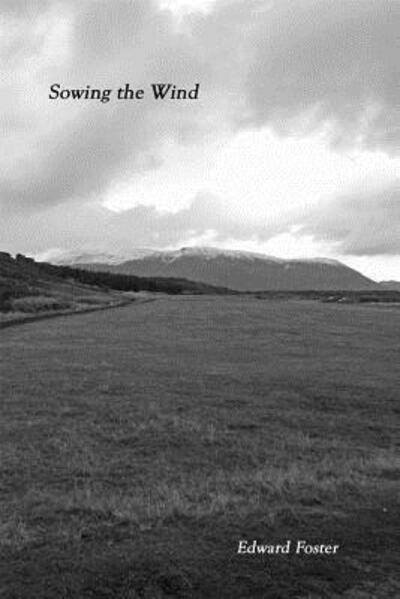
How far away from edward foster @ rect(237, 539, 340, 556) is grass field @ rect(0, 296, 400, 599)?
0.18 m

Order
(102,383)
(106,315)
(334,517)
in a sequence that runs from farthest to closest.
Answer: (106,315) → (102,383) → (334,517)

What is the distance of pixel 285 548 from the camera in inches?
399

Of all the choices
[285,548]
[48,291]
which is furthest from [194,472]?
[48,291]

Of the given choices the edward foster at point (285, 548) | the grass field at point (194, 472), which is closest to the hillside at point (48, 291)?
the grass field at point (194, 472)

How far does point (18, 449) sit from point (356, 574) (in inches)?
465

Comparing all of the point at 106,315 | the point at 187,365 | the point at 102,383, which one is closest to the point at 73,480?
the point at 102,383

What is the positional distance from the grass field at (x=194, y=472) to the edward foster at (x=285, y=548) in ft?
0.59

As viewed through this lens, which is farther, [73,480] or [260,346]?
[260,346]

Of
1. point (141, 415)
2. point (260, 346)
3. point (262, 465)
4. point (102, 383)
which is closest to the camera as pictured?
point (262, 465)

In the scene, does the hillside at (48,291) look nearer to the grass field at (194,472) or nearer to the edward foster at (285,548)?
the grass field at (194,472)

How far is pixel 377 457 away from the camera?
18.6 metres

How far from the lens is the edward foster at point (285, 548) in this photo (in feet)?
32.7

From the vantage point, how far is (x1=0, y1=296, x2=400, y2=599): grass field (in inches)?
360

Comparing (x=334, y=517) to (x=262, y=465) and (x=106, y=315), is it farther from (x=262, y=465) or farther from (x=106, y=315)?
(x=106, y=315)
